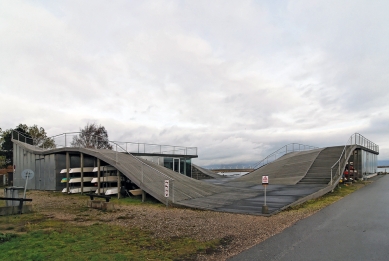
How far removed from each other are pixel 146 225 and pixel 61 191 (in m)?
14.8

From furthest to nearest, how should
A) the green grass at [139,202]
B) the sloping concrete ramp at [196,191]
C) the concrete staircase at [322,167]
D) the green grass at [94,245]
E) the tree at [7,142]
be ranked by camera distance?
the tree at [7,142]
the concrete staircase at [322,167]
the green grass at [139,202]
the sloping concrete ramp at [196,191]
the green grass at [94,245]

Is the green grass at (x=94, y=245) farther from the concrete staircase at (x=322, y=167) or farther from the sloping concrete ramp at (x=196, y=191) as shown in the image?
the concrete staircase at (x=322, y=167)

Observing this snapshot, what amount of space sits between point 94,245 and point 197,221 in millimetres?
4059

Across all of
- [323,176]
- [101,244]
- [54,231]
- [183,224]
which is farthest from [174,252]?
[323,176]

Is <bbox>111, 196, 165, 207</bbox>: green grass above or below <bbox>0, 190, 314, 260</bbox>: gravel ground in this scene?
below

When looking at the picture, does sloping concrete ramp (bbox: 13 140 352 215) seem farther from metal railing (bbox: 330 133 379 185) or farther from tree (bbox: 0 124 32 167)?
tree (bbox: 0 124 32 167)

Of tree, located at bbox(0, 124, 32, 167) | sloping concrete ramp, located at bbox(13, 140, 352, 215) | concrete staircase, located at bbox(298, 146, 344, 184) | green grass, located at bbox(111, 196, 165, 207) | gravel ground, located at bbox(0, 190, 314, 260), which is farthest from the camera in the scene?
tree, located at bbox(0, 124, 32, 167)

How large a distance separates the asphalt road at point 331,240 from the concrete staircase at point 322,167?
497 inches

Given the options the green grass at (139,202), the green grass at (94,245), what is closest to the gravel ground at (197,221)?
the green grass at (94,245)

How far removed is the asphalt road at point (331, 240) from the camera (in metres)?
6.12

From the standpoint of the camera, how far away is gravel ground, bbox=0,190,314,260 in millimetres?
7665

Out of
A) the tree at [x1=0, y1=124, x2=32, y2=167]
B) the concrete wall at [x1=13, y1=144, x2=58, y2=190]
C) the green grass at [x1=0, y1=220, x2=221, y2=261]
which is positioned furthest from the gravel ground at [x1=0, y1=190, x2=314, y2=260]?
the tree at [x1=0, y1=124, x2=32, y2=167]

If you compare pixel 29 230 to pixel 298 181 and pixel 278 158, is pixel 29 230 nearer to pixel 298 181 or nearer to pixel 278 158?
pixel 298 181

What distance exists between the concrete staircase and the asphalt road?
1261 centimetres
